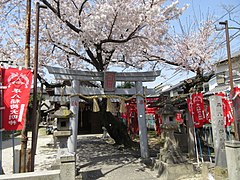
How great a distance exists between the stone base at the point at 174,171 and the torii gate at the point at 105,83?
2.09 m

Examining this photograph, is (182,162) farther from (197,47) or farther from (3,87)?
(197,47)

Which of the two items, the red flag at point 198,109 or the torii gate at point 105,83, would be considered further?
the red flag at point 198,109

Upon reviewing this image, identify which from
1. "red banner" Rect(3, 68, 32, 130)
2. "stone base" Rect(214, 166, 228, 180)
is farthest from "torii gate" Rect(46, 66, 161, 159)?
"stone base" Rect(214, 166, 228, 180)

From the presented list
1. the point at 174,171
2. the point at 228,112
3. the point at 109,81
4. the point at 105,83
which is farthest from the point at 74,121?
the point at 228,112

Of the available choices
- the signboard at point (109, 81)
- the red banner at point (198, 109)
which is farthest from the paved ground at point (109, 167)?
the signboard at point (109, 81)

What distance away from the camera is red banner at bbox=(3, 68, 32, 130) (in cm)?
554

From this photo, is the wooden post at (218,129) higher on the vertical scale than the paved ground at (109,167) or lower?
higher

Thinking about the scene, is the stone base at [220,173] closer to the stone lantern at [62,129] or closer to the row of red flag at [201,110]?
the row of red flag at [201,110]

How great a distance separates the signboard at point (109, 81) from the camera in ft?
30.7

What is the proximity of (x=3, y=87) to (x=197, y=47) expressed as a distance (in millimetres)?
11720

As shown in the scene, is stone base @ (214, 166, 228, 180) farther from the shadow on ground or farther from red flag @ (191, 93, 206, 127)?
the shadow on ground

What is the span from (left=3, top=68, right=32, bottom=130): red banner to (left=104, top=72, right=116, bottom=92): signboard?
4010mm

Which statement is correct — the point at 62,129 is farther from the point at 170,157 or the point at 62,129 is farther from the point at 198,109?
the point at 198,109

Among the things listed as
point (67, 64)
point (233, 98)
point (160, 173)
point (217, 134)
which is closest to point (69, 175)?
point (160, 173)
